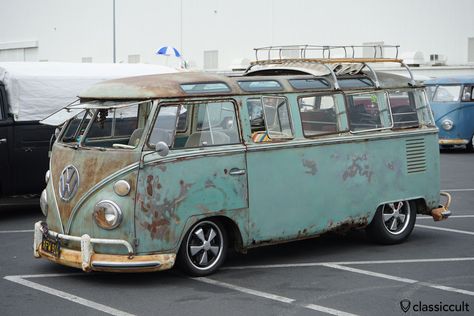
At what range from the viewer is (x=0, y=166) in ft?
41.8

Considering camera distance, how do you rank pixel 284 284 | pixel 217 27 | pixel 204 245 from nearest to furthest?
pixel 284 284 → pixel 204 245 → pixel 217 27

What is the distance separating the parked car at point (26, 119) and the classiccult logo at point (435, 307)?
7.07 m

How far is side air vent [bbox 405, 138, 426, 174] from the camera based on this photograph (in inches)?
413

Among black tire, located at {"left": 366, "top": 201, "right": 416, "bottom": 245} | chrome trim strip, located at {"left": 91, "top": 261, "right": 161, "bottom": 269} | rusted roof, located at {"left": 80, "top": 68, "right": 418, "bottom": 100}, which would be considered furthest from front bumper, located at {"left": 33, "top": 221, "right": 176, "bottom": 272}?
black tire, located at {"left": 366, "top": 201, "right": 416, "bottom": 245}

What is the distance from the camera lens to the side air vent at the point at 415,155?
1048cm

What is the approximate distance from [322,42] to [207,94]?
1531 inches

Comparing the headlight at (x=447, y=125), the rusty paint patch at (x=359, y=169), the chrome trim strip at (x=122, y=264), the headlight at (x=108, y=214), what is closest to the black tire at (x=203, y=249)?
the chrome trim strip at (x=122, y=264)

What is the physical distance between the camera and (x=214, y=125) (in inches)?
350

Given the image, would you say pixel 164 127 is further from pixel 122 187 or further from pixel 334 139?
pixel 334 139

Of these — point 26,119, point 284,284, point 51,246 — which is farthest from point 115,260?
point 26,119

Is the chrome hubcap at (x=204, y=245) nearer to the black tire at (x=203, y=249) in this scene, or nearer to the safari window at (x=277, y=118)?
the black tire at (x=203, y=249)

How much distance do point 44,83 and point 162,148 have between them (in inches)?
231

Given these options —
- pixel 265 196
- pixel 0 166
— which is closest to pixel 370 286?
pixel 265 196

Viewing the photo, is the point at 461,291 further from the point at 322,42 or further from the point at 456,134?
the point at 322,42
